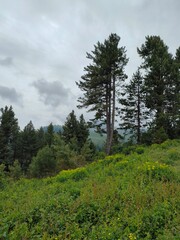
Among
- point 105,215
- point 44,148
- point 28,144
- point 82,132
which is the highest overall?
point 82,132

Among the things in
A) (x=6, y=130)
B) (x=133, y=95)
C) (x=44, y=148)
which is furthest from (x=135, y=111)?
(x=6, y=130)

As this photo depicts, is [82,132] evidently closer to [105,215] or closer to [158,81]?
[158,81]

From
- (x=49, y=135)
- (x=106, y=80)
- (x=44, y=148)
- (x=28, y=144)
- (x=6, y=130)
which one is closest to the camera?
(x=106, y=80)

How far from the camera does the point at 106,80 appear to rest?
2348 centimetres

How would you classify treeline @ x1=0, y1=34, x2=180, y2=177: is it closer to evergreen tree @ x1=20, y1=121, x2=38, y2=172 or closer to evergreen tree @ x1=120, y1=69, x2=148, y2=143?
evergreen tree @ x1=120, y1=69, x2=148, y2=143

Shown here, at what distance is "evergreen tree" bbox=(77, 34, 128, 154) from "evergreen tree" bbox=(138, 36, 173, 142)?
3000mm

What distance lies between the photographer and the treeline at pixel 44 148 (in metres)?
23.5

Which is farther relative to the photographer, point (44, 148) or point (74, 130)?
point (74, 130)

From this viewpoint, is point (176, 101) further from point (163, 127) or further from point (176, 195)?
point (176, 195)

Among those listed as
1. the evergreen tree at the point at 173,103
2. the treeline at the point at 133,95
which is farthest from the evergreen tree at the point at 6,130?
the evergreen tree at the point at 173,103

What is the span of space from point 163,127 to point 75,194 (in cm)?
1754

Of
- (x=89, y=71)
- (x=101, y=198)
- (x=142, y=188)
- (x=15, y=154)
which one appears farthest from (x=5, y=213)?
(x=15, y=154)

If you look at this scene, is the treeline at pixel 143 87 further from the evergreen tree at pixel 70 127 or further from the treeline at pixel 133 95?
the evergreen tree at pixel 70 127

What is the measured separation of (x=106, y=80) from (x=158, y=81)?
18.6ft
